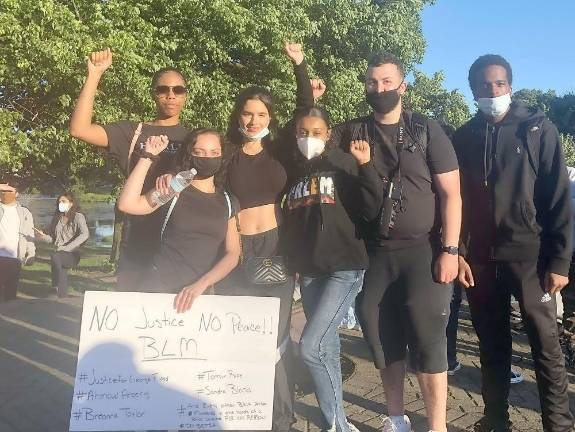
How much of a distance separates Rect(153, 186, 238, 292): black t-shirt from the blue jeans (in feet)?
1.87

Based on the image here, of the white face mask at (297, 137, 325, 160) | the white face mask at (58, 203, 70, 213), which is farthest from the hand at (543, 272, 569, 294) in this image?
the white face mask at (58, 203, 70, 213)

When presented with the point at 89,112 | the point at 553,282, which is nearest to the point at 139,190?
the point at 89,112

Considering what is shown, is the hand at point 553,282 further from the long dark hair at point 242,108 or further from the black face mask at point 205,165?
the black face mask at point 205,165

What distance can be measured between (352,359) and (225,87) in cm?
865

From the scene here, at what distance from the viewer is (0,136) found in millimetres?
8836

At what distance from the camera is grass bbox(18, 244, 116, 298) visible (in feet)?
34.0

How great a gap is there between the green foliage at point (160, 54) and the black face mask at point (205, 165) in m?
6.24

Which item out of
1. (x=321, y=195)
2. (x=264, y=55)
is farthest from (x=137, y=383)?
(x=264, y=55)

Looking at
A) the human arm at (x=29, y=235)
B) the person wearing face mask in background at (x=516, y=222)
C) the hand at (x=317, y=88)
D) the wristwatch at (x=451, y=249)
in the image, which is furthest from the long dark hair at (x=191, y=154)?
the human arm at (x=29, y=235)

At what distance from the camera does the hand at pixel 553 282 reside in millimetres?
3109

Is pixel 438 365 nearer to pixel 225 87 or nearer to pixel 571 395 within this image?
pixel 571 395

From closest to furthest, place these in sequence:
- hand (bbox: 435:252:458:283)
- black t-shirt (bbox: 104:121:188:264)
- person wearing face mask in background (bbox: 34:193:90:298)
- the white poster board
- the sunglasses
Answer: the white poster board → hand (bbox: 435:252:458:283) → black t-shirt (bbox: 104:121:188:264) → the sunglasses → person wearing face mask in background (bbox: 34:193:90:298)

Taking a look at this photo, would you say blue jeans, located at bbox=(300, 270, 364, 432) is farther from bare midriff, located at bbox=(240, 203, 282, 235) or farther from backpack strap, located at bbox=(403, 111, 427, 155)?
backpack strap, located at bbox=(403, 111, 427, 155)

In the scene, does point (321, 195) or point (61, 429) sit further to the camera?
point (61, 429)
